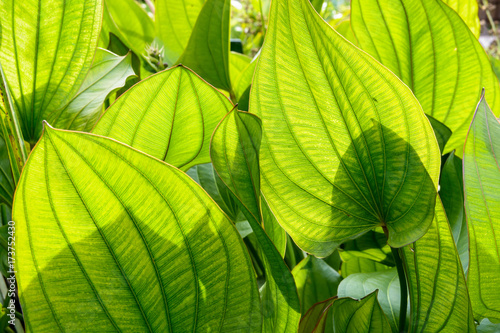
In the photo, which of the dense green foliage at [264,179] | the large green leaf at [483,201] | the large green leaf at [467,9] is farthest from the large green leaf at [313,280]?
the large green leaf at [467,9]

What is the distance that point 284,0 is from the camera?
0.24 metres

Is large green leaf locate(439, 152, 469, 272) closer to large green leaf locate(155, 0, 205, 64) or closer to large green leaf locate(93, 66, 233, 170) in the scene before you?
large green leaf locate(93, 66, 233, 170)

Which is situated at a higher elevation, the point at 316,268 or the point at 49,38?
the point at 49,38

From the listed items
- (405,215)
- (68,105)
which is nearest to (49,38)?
(68,105)

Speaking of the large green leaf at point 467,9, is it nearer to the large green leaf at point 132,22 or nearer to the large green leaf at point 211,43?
the large green leaf at point 211,43

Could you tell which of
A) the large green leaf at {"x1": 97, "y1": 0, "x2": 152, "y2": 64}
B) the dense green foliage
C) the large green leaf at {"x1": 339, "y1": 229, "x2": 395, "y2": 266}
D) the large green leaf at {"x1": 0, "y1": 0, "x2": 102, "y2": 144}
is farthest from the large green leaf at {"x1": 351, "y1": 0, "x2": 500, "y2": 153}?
the large green leaf at {"x1": 97, "y1": 0, "x2": 152, "y2": 64}

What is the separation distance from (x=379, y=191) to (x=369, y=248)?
0.12 m

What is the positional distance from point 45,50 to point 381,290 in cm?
32

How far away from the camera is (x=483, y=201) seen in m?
0.26

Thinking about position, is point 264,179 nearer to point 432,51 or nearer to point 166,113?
point 166,113

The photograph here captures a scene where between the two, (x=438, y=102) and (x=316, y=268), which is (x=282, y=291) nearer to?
(x=316, y=268)

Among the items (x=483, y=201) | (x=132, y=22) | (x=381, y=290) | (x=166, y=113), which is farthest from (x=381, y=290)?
(x=132, y=22)

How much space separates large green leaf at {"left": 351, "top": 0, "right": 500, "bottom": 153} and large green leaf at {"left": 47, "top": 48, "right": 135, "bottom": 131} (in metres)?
0.21

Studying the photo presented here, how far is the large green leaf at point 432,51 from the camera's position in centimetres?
34
